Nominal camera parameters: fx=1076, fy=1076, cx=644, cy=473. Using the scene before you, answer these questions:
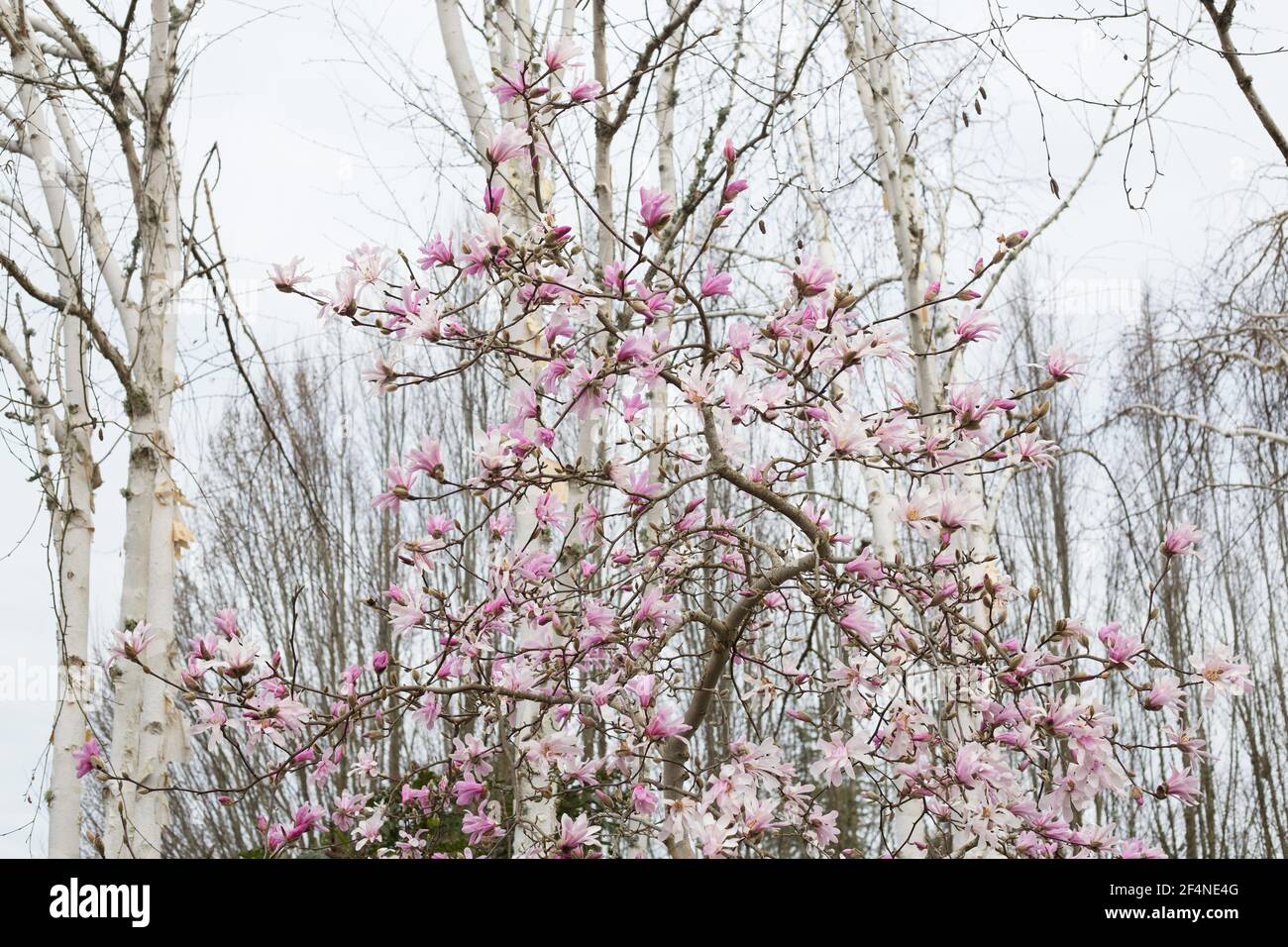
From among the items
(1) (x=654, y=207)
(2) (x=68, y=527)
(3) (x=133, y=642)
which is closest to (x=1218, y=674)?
(1) (x=654, y=207)

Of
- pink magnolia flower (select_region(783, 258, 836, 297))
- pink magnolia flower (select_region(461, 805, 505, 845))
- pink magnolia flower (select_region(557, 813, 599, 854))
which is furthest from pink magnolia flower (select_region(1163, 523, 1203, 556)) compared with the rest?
pink magnolia flower (select_region(461, 805, 505, 845))

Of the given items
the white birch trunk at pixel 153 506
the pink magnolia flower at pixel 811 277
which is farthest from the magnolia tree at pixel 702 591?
the white birch trunk at pixel 153 506

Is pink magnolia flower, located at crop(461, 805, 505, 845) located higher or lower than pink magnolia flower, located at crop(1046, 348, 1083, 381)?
lower

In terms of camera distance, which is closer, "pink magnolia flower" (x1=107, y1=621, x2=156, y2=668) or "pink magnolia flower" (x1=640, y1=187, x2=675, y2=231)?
"pink magnolia flower" (x1=640, y1=187, x2=675, y2=231)

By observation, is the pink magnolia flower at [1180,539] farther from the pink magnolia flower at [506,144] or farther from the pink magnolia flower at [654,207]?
the pink magnolia flower at [506,144]

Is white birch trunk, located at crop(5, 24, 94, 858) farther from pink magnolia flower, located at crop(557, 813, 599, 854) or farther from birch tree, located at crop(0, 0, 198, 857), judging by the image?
pink magnolia flower, located at crop(557, 813, 599, 854)

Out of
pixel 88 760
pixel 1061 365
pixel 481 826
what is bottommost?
pixel 481 826

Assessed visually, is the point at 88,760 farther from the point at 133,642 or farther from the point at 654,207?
the point at 654,207

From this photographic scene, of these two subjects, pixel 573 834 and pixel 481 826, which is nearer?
pixel 573 834

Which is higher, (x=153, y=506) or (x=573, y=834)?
(x=153, y=506)

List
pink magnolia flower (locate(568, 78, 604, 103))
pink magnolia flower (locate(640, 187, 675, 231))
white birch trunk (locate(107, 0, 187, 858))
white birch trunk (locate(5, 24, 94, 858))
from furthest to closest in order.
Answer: white birch trunk (locate(5, 24, 94, 858)), white birch trunk (locate(107, 0, 187, 858)), pink magnolia flower (locate(568, 78, 604, 103)), pink magnolia flower (locate(640, 187, 675, 231))
